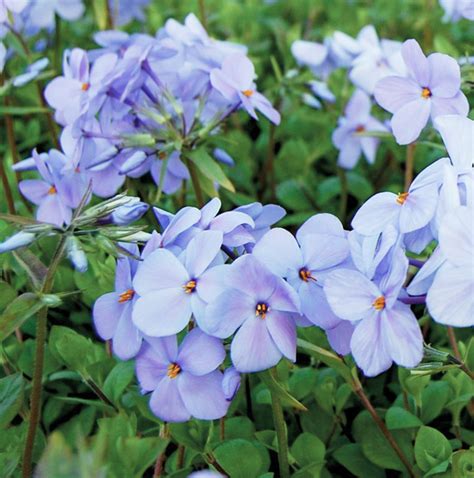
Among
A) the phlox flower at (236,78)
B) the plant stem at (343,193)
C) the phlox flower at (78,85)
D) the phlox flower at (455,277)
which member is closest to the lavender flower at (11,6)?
the phlox flower at (78,85)

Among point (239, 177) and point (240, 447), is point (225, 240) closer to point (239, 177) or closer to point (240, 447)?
point (240, 447)

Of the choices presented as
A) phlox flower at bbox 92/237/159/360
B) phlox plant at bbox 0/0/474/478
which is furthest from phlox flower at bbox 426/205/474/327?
phlox flower at bbox 92/237/159/360

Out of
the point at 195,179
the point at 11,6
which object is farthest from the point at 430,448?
the point at 11,6

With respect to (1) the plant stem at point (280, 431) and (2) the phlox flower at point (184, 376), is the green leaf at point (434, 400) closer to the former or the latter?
(1) the plant stem at point (280, 431)

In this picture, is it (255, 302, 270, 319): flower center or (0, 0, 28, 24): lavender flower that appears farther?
(0, 0, 28, 24): lavender flower

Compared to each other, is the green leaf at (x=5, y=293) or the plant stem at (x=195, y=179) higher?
the green leaf at (x=5, y=293)

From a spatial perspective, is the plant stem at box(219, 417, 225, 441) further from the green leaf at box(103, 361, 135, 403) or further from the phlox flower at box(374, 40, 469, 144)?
the phlox flower at box(374, 40, 469, 144)

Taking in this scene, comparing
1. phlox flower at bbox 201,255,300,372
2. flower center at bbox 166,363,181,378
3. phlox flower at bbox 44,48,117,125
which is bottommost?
flower center at bbox 166,363,181,378

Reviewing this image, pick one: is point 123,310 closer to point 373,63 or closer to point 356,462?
point 356,462
